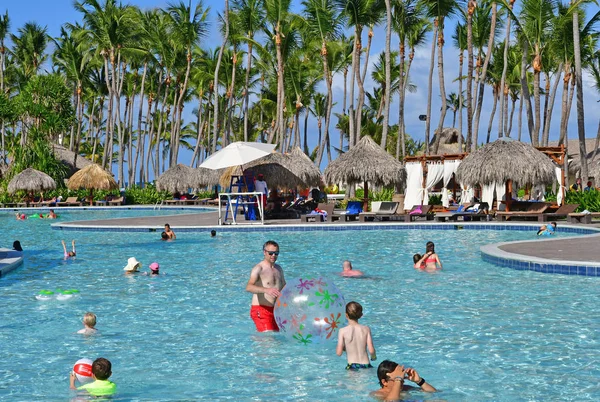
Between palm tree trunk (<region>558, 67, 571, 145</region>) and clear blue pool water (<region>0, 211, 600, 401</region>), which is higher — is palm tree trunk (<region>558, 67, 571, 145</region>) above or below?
above

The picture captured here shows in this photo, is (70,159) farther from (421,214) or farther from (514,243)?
(514,243)

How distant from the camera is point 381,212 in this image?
26.8 meters

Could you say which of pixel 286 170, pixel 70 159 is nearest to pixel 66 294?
pixel 286 170

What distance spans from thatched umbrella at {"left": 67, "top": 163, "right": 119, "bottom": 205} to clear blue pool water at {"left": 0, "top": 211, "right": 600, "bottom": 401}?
2907 centimetres

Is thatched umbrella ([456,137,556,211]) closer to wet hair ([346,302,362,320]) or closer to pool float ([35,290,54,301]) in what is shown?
pool float ([35,290,54,301])

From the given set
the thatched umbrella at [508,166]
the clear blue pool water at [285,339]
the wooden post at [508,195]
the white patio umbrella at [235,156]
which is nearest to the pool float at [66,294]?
the clear blue pool water at [285,339]

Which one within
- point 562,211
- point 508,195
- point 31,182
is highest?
point 31,182

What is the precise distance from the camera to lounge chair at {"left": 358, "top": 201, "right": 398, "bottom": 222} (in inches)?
1007

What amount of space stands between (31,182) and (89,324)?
38.2m

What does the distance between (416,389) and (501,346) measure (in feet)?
7.35

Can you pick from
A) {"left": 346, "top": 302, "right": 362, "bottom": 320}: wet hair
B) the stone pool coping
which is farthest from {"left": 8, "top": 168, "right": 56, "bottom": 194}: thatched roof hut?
{"left": 346, "top": 302, "right": 362, "bottom": 320}: wet hair

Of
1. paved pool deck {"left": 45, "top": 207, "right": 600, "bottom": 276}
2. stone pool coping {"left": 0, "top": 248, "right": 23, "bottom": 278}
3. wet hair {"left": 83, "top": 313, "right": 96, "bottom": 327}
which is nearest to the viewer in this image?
wet hair {"left": 83, "top": 313, "right": 96, "bottom": 327}

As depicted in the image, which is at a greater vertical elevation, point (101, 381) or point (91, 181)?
point (91, 181)

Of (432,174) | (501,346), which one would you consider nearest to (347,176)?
(432,174)
